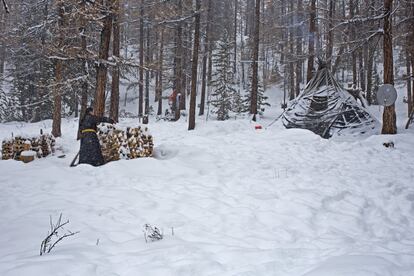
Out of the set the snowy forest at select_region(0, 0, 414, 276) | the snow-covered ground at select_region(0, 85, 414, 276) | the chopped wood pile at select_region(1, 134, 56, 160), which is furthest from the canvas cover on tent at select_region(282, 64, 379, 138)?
the chopped wood pile at select_region(1, 134, 56, 160)

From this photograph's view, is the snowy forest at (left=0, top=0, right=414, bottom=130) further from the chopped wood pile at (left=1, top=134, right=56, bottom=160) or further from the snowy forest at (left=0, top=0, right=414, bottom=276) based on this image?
the chopped wood pile at (left=1, top=134, right=56, bottom=160)

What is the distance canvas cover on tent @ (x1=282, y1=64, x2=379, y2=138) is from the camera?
12.5 m

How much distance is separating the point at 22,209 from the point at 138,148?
410 centimetres

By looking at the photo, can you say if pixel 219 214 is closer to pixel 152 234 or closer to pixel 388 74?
pixel 152 234

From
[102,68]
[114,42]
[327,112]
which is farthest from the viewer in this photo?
[114,42]

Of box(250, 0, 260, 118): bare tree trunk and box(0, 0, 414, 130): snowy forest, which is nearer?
box(0, 0, 414, 130): snowy forest

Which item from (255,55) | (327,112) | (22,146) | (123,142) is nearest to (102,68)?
(123,142)

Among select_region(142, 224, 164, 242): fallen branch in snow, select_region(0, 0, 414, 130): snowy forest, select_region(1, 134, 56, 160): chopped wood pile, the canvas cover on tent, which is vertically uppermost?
select_region(0, 0, 414, 130): snowy forest

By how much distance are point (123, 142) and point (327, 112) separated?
9.08 m

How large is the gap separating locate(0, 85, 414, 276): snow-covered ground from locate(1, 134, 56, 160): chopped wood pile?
124 cm

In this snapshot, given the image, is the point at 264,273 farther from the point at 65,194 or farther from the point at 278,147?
the point at 278,147

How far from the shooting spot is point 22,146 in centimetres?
925

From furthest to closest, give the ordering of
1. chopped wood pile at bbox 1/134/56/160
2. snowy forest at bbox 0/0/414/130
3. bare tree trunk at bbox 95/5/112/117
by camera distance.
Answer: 1. snowy forest at bbox 0/0/414/130
2. bare tree trunk at bbox 95/5/112/117
3. chopped wood pile at bbox 1/134/56/160

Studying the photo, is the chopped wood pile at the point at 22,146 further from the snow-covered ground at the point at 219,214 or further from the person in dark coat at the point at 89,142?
the person in dark coat at the point at 89,142
